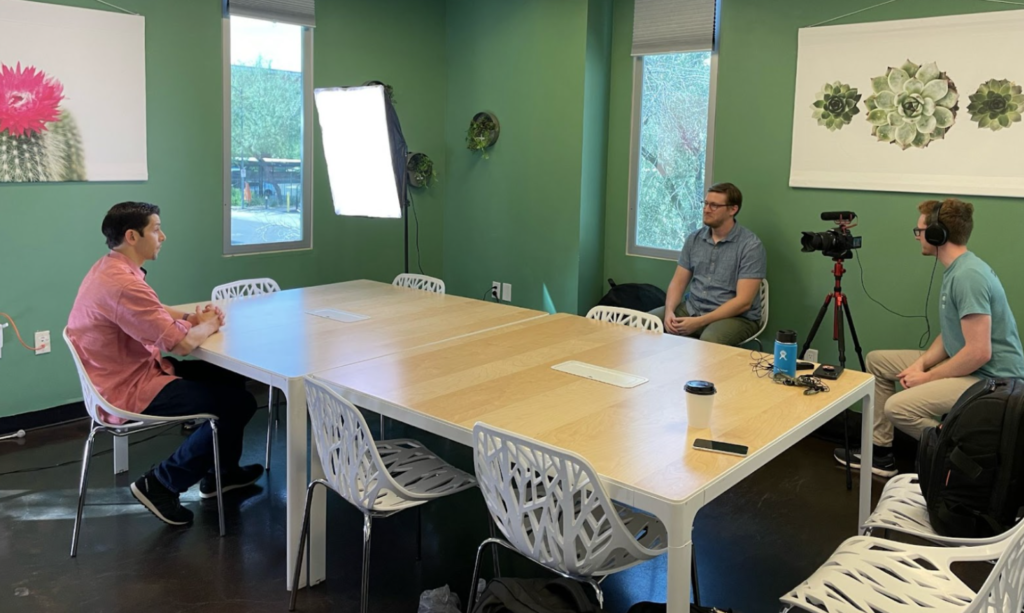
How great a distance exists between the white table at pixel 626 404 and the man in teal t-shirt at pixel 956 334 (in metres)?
0.77

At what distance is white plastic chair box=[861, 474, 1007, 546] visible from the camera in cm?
226

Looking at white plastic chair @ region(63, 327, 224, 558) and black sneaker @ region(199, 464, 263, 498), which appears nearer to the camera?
white plastic chair @ region(63, 327, 224, 558)

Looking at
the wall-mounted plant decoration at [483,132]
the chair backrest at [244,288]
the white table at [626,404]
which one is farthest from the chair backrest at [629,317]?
the wall-mounted plant decoration at [483,132]

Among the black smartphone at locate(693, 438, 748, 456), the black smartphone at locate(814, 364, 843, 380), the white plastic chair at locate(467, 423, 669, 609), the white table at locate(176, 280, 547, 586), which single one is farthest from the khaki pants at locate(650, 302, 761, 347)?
the white plastic chair at locate(467, 423, 669, 609)

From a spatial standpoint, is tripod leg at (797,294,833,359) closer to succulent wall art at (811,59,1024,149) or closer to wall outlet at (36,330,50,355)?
succulent wall art at (811,59,1024,149)

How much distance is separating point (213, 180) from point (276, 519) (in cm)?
221

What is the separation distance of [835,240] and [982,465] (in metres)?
1.66

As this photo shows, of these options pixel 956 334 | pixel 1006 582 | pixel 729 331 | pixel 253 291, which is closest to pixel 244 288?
pixel 253 291

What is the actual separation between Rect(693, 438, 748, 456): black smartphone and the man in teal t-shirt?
163 centimetres

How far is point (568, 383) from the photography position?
265 cm

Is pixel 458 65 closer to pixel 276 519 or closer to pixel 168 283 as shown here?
pixel 168 283

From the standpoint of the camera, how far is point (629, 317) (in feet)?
12.2

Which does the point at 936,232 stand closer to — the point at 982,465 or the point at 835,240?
the point at 835,240

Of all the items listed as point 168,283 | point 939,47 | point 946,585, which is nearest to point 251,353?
point 168,283
